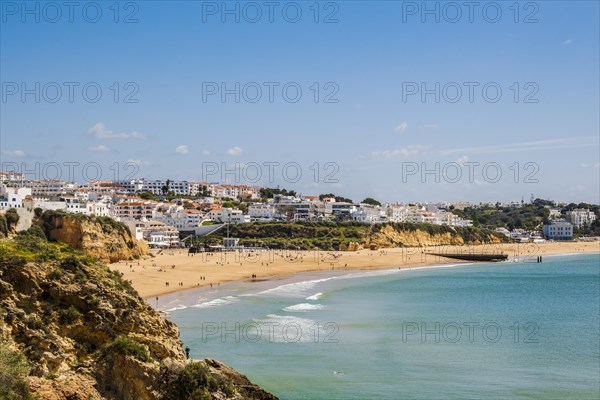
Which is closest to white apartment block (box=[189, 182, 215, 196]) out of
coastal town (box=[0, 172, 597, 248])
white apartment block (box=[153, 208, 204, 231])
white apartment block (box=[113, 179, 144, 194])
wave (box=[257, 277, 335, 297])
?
coastal town (box=[0, 172, 597, 248])

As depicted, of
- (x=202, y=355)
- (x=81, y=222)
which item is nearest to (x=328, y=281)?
(x=81, y=222)

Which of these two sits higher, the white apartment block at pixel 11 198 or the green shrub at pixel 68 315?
the white apartment block at pixel 11 198

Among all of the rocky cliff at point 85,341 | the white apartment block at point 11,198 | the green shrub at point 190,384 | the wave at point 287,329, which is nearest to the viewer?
the rocky cliff at point 85,341

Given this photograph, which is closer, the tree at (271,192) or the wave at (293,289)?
the wave at (293,289)

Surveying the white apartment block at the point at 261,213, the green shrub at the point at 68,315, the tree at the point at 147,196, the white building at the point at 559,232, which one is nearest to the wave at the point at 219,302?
the green shrub at the point at 68,315

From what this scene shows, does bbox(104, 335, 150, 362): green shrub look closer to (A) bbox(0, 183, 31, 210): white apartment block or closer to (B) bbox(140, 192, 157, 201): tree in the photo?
(A) bbox(0, 183, 31, 210): white apartment block

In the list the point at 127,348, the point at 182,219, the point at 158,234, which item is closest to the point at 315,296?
the point at 127,348

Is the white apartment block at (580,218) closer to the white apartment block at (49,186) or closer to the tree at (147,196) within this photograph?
the tree at (147,196)

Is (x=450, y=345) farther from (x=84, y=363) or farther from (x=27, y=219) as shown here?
(x=27, y=219)
